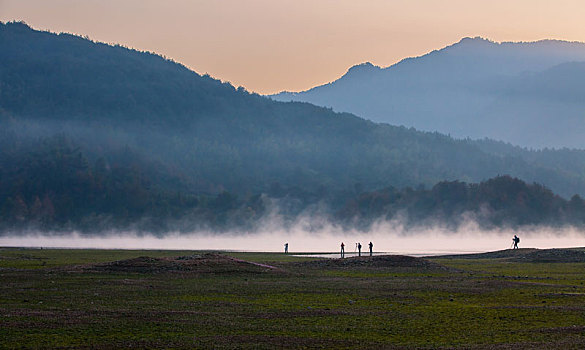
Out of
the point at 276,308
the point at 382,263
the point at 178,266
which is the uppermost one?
the point at 382,263

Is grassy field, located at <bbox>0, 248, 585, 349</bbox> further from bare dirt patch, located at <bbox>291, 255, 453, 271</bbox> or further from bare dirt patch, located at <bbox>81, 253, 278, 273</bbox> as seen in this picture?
bare dirt patch, located at <bbox>291, 255, 453, 271</bbox>

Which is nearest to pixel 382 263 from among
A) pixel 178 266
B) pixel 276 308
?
pixel 178 266

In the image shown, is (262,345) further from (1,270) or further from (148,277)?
(1,270)

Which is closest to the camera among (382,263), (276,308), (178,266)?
(276,308)

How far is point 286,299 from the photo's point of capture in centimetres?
4850

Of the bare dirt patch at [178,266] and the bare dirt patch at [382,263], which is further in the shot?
the bare dirt patch at [382,263]

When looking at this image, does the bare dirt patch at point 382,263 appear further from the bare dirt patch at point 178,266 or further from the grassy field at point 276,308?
the bare dirt patch at point 178,266

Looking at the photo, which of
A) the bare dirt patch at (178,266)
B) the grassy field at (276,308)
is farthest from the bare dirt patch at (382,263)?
the bare dirt patch at (178,266)

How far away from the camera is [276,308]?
43688 mm

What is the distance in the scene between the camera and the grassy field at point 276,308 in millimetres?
33281

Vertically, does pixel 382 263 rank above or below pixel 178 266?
above

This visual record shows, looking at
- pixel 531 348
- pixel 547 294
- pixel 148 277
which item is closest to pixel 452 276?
pixel 547 294

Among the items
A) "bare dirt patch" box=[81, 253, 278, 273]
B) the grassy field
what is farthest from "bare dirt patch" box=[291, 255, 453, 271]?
"bare dirt patch" box=[81, 253, 278, 273]

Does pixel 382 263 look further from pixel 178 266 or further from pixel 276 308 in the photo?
pixel 276 308
